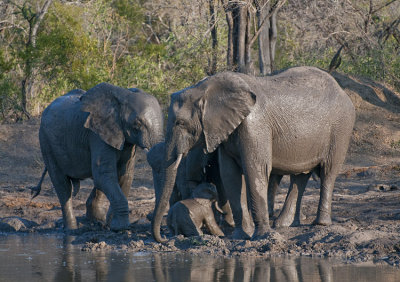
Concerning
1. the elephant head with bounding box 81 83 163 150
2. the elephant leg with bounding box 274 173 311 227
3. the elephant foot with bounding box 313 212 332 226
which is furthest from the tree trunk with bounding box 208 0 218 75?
the elephant foot with bounding box 313 212 332 226

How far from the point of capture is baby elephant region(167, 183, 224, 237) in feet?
28.1

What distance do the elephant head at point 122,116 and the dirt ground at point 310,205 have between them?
1100 millimetres

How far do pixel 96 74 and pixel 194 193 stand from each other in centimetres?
941

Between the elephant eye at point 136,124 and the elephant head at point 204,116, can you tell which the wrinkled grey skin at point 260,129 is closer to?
the elephant head at point 204,116

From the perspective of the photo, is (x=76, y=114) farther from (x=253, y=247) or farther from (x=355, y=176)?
(x=355, y=176)

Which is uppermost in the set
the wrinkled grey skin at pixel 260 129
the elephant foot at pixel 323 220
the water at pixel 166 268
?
the wrinkled grey skin at pixel 260 129

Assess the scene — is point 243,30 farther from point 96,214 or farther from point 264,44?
point 96,214

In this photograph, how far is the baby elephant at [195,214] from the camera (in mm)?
8562

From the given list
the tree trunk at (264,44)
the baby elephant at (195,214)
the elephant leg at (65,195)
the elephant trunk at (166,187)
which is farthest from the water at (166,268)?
the tree trunk at (264,44)

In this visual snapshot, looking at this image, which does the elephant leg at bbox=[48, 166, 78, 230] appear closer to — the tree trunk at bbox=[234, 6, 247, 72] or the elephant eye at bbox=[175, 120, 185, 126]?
the elephant eye at bbox=[175, 120, 185, 126]

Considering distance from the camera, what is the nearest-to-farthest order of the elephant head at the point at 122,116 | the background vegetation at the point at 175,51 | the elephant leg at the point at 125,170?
1. the elephant head at the point at 122,116
2. the elephant leg at the point at 125,170
3. the background vegetation at the point at 175,51

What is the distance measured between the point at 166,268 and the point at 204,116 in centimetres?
164

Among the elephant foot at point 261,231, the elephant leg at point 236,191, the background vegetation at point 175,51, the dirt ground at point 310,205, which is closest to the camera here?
the dirt ground at point 310,205

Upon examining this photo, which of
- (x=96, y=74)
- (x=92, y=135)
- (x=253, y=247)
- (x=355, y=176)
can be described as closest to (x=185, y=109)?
(x=253, y=247)
